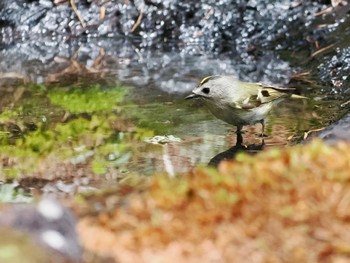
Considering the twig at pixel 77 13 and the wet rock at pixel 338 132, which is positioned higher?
the wet rock at pixel 338 132

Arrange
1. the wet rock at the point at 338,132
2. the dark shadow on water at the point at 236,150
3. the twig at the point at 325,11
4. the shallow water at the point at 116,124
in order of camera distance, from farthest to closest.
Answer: the twig at the point at 325,11, the dark shadow on water at the point at 236,150, the shallow water at the point at 116,124, the wet rock at the point at 338,132

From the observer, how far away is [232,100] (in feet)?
21.1

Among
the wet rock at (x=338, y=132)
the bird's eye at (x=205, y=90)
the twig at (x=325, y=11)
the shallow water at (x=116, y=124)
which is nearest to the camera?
the wet rock at (x=338, y=132)

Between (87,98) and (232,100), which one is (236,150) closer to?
(232,100)

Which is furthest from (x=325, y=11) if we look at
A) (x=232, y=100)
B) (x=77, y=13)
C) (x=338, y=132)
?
(x=338, y=132)

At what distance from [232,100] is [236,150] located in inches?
18.0

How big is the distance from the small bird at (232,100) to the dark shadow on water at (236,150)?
207mm

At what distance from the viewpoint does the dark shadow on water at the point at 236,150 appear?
6023 millimetres

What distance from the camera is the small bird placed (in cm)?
644

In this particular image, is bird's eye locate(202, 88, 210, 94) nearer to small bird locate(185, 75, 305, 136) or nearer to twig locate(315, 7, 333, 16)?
small bird locate(185, 75, 305, 136)

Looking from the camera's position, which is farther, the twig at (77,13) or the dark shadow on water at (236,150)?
the twig at (77,13)

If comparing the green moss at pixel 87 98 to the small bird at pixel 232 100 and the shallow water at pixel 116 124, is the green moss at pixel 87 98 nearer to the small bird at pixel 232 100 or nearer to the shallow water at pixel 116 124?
the shallow water at pixel 116 124

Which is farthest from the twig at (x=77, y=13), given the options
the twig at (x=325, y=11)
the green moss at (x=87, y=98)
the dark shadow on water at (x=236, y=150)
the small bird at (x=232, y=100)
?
the dark shadow on water at (x=236, y=150)

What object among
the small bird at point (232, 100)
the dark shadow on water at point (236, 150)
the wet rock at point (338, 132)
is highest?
the wet rock at point (338, 132)
